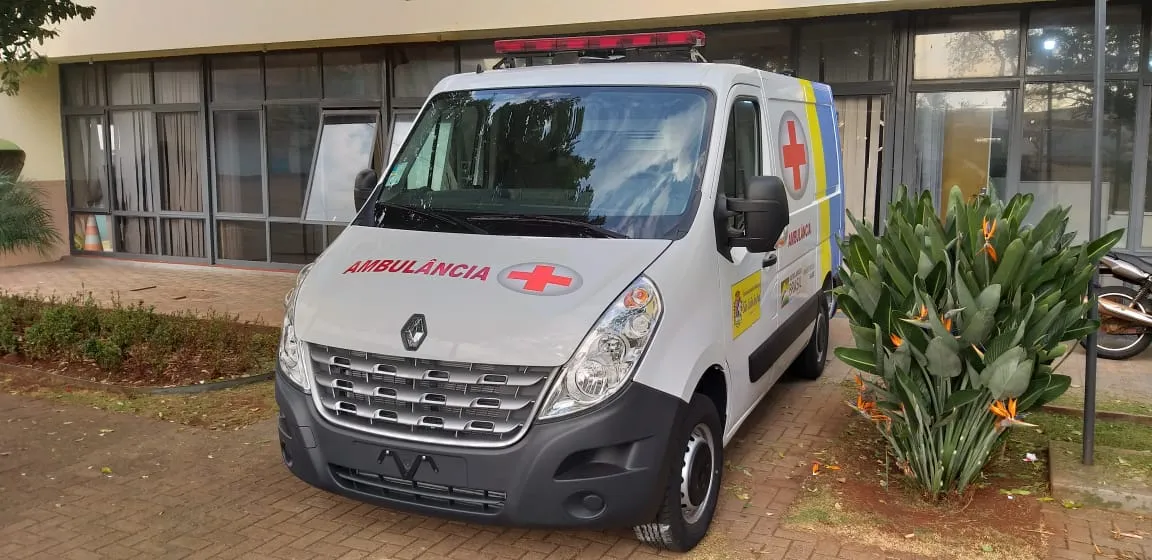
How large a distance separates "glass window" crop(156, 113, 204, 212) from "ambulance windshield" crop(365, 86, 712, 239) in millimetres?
9983

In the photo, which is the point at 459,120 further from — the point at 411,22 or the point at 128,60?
the point at 128,60

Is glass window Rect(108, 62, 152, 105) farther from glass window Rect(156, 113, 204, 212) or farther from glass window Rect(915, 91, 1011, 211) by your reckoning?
glass window Rect(915, 91, 1011, 211)

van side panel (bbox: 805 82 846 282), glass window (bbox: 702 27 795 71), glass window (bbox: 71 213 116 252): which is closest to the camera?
van side panel (bbox: 805 82 846 282)

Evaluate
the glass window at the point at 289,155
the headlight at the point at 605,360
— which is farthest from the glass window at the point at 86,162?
the headlight at the point at 605,360

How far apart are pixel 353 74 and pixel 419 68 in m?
1.03

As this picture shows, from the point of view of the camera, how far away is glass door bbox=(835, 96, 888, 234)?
9328 mm

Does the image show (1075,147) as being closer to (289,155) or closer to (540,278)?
(540,278)

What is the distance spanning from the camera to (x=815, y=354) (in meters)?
6.58

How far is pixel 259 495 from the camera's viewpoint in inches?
180

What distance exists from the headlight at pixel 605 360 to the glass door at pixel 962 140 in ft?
21.5

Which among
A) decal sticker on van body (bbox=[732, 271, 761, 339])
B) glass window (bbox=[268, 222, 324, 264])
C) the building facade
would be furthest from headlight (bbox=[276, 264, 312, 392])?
glass window (bbox=[268, 222, 324, 264])

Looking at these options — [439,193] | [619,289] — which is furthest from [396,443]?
[439,193]

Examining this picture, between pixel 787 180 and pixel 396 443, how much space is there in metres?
2.83

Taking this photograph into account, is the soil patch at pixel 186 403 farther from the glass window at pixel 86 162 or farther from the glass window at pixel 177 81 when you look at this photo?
the glass window at pixel 86 162
